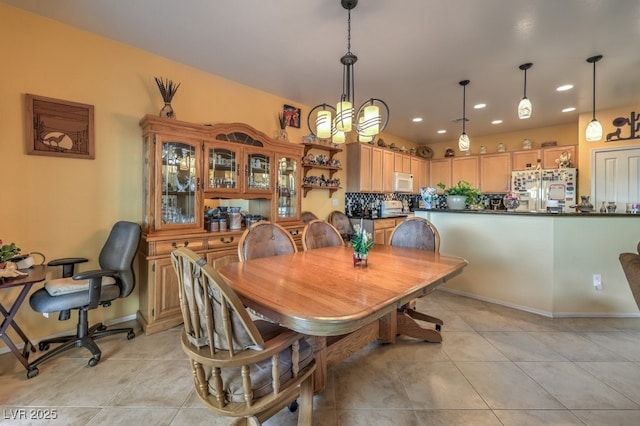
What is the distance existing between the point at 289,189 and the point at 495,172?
4641 millimetres

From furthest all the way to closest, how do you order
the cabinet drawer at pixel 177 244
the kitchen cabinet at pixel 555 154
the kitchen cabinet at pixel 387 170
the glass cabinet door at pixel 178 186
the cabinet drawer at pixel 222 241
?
the kitchen cabinet at pixel 387 170 → the kitchen cabinet at pixel 555 154 → the cabinet drawer at pixel 222 241 → the glass cabinet door at pixel 178 186 → the cabinet drawer at pixel 177 244

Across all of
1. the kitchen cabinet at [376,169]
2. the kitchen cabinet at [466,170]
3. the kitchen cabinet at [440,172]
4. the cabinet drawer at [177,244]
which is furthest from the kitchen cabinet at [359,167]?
the cabinet drawer at [177,244]

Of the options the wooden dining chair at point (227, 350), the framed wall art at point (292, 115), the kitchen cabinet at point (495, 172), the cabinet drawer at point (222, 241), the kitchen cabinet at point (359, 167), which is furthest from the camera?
the kitchen cabinet at point (495, 172)

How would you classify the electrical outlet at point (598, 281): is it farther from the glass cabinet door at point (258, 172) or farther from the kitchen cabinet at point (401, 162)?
the glass cabinet door at point (258, 172)

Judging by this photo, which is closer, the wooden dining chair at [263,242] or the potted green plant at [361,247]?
the potted green plant at [361,247]

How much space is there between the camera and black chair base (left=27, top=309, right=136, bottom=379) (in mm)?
1903

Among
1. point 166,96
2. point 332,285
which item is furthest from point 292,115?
point 332,285

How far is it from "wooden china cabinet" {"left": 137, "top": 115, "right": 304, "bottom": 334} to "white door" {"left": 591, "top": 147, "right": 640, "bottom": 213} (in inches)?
196

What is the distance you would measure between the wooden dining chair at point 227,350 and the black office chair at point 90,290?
138 cm

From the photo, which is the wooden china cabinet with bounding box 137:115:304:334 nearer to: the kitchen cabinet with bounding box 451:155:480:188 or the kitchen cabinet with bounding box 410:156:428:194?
the kitchen cabinet with bounding box 410:156:428:194

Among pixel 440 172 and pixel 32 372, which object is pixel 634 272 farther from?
pixel 440 172

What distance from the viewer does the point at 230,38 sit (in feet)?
8.15

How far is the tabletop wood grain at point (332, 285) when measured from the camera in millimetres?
1053

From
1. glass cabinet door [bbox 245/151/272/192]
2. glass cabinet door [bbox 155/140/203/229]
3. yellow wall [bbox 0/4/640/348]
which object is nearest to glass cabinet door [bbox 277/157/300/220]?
glass cabinet door [bbox 245/151/272/192]
